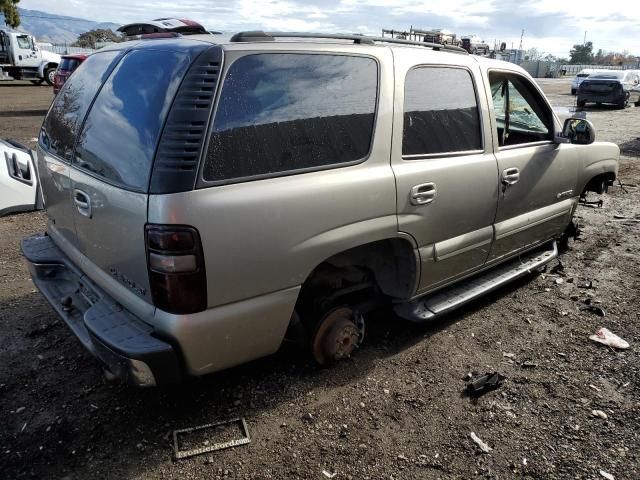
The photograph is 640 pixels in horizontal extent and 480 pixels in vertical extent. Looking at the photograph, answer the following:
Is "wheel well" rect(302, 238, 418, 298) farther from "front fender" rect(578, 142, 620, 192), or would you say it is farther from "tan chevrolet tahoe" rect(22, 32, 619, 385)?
"front fender" rect(578, 142, 620, 192)

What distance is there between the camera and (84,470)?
2383 millimetres

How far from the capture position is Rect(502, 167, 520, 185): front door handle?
11.8 ft

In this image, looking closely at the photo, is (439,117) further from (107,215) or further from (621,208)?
(621,208)

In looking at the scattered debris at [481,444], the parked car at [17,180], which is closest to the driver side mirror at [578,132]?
the scattered debris at [481,444]

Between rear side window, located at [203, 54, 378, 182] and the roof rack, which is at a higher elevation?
the roof rack

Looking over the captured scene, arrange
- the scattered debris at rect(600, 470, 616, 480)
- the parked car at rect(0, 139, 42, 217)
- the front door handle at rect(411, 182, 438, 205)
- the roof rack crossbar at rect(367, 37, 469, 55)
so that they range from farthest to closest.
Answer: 1. the parked car at rect(0, 139, 42, 217)
2. the roof rack crossbar at rect(367, 37, 469, 55)
3. the front door handle at rect(411, 182, 438, 205)
4. the scattered debris at rect(600, 470, 616, 480)

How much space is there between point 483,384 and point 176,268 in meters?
2.00

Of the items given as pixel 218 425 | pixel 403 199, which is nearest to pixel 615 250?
pixel 403 199

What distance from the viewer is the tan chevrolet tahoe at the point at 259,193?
87.4 inches

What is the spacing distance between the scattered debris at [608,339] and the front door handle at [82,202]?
11.4 ft

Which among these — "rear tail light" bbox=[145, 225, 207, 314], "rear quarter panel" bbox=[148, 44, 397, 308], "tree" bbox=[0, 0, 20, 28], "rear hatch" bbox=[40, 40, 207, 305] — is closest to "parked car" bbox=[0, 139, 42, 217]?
"rear hatch" bbox=[40, 40, 207, 305]

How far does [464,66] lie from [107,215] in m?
2.51

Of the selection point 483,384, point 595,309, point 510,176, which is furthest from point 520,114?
point 483,384

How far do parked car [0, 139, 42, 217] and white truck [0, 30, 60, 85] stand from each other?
22.5 metres
